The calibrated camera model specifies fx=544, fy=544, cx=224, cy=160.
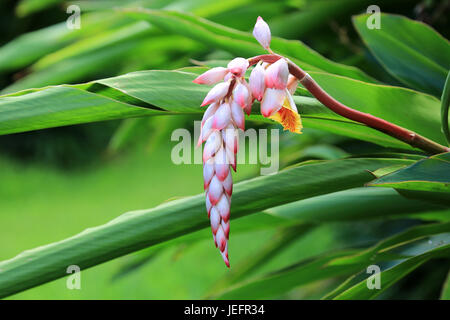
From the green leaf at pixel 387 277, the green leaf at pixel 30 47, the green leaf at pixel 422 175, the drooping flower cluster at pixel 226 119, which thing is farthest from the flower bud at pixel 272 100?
the green leaf at pixel 30 47

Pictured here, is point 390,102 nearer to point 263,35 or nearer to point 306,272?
point 263,35

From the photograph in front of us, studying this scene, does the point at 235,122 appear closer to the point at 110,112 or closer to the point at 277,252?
the point at 110,112

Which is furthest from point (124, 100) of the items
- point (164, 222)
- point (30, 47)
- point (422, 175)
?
point (30, 47)

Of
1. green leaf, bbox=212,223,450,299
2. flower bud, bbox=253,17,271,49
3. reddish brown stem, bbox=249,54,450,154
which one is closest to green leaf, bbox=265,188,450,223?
green leaf, bbox=212,223,450,299

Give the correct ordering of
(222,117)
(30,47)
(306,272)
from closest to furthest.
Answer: (222,117) < (306,272) < (30,47)

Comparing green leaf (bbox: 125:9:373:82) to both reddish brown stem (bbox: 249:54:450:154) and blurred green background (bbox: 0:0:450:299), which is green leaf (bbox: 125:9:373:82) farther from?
reddish brown stem (bbox: 249:54:450:154)
